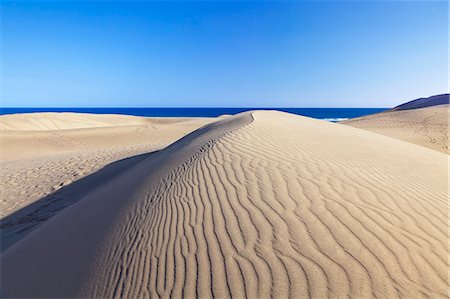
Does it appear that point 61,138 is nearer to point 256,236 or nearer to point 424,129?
point 256,236

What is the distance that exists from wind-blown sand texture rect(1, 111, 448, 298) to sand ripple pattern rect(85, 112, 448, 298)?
11mm

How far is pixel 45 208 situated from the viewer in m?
6.41

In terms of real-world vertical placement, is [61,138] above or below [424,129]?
above

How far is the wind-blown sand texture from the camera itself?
7.32 ft

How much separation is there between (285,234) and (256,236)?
271 mm

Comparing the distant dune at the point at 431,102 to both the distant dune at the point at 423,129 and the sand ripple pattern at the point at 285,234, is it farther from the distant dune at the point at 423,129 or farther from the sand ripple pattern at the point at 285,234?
the sand ripple pattern at the point at 285,234

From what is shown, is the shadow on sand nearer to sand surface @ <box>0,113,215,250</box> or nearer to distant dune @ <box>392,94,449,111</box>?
sand surface @ <box>0,113,215,250</box>

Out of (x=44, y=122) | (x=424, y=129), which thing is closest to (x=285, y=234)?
(x=424, y=129)

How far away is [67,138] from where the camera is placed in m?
19.2

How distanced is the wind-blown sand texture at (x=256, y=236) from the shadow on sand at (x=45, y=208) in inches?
44.2

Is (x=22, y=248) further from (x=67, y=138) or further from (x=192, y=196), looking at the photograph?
(x=67, y=138)

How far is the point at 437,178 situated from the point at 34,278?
5.52 metres

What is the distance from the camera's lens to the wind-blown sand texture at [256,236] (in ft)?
7.32

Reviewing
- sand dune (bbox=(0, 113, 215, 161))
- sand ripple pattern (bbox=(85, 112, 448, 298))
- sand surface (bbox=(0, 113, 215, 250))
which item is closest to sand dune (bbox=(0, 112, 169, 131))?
sand dune (bbox=(0, 113, 215, 161))
